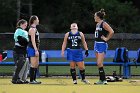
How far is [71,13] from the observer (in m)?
39.2

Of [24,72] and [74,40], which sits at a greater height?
[74,40]

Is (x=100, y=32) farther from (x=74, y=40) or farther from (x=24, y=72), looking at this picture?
(x=24, y=72)

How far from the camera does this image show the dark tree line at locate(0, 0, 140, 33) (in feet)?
120

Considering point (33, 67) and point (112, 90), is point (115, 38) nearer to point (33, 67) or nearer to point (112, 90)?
point (33, 67)

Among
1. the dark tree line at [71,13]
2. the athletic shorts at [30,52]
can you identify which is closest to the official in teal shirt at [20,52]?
the athletic shorts at [30,52]

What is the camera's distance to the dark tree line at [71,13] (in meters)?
36.5

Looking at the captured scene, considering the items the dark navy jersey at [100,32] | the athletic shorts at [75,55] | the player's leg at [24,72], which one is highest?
the dark navy jersey at [100,32]

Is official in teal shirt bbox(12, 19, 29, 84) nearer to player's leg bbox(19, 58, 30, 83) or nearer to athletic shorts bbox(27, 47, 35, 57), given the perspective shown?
player's leg bbox(19, 58, 30, 83)

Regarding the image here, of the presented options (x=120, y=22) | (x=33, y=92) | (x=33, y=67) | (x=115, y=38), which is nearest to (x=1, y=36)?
(x=115, y=38)

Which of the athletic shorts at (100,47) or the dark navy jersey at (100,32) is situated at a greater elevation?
the dark navy jersey at (100,32)

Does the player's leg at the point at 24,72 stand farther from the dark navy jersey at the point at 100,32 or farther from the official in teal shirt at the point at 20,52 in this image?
the dark navy jersey at the point at 100,32

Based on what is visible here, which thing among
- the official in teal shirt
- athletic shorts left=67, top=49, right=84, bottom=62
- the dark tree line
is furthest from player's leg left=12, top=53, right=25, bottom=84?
the dark tree line

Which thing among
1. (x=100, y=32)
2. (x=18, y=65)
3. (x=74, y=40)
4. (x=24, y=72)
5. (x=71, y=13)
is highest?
(x=71, y=13)

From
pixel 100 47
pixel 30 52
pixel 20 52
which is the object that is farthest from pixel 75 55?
pixel 20 52
